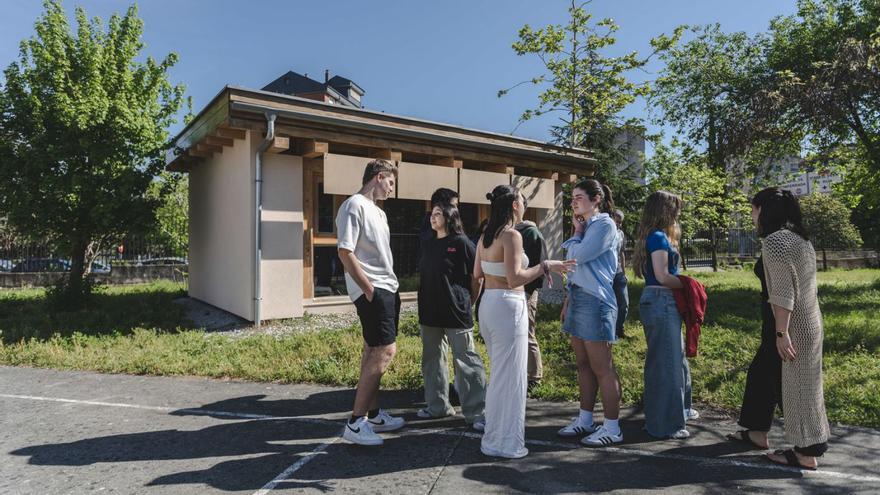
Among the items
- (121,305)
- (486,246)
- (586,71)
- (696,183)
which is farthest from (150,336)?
(696,183)

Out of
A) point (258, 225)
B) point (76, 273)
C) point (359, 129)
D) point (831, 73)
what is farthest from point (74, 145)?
point (831, 73)

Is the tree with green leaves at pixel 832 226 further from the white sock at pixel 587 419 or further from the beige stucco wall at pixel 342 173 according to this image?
the white sock at pixel 587 419

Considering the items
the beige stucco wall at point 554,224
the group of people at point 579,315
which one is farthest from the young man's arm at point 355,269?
the beige stucco wall at point 554,224

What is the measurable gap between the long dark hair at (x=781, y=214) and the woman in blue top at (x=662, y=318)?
0.62m

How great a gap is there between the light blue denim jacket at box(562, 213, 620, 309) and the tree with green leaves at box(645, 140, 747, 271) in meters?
21.0

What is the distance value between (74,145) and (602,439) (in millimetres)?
12312

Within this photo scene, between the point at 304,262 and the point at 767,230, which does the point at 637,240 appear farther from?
the point at 304,262

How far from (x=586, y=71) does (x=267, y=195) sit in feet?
44.0

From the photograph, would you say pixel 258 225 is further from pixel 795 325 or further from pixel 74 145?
pixel 795 325

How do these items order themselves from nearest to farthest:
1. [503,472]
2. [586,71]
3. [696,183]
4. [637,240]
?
[503,472], [637,240], [586,71], [696,183]

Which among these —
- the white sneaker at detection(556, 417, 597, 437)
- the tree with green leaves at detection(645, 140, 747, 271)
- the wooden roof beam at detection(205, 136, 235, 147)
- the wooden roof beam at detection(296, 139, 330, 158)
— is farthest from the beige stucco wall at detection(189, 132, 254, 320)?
the tree with green leaves at detection(645, 140, 747, 271)

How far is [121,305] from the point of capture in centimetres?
1161

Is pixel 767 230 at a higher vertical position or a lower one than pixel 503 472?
higher

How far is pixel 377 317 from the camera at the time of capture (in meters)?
3.86
